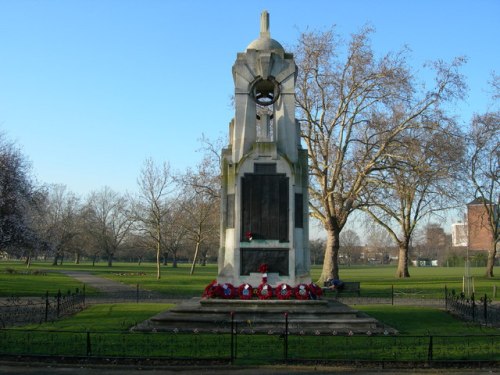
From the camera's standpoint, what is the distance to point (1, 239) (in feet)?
126

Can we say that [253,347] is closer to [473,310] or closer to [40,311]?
[473,310]

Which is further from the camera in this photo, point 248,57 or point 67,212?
point 67,212

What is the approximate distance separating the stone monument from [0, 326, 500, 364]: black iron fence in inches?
150

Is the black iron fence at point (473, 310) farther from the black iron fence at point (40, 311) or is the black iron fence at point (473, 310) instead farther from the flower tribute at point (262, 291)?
the black iron fence at point (40, 311)

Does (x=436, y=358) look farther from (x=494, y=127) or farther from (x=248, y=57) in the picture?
(x=494, y=127)

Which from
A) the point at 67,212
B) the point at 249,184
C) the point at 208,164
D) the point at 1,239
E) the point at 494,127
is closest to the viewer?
the point at 249,184

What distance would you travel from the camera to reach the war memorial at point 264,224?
658 inches

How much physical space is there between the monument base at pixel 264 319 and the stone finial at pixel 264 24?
10.0m

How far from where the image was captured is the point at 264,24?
21141 millimetres

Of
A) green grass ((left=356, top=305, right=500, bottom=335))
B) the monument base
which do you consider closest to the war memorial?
the monument base

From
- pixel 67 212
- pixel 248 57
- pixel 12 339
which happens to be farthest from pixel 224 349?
pixel 67 212

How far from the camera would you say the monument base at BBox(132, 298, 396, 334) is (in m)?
15.8

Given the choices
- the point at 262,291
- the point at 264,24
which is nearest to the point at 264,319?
the point at 262,291

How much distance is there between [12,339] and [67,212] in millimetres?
81303
